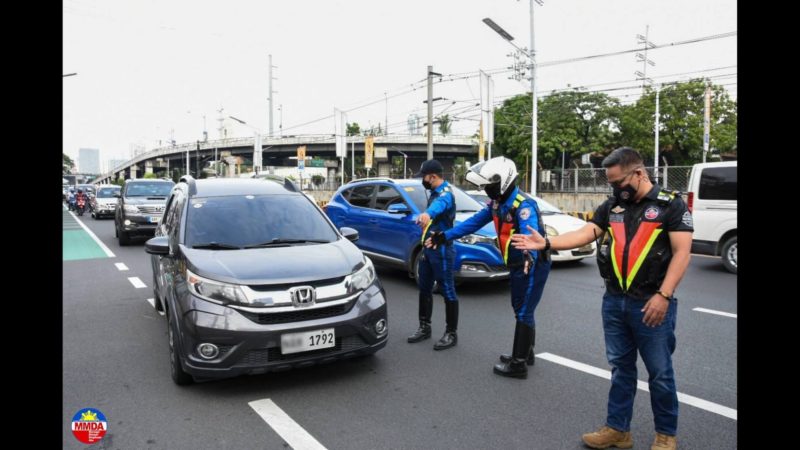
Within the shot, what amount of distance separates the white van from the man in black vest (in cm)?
735

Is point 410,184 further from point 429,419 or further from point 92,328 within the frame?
point 429,419

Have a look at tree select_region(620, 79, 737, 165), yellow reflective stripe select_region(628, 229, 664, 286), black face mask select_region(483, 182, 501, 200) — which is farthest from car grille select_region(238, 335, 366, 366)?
tree select_region(620, 79, 737, 165)

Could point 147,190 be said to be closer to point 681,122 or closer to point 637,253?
point 637,253

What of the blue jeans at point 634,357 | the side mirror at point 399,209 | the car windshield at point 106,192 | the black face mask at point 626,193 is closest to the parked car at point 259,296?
the blue jeans at point 634,357

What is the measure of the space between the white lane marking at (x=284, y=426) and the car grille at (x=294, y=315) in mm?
590

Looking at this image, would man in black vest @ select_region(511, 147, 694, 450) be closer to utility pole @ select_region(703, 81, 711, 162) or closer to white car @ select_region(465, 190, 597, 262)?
white car @ select_region(465, 190, 597, 262)

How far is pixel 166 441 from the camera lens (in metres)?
3.48

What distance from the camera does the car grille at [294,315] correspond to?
401 centimetres

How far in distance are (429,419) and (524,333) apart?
46.2 inches

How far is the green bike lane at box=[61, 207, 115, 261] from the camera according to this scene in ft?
40.1

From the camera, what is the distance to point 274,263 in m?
4.34

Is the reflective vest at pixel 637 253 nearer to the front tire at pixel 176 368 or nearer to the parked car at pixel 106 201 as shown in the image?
the front tire at pixel 176 368

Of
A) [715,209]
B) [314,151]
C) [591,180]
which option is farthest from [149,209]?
[314,151]
